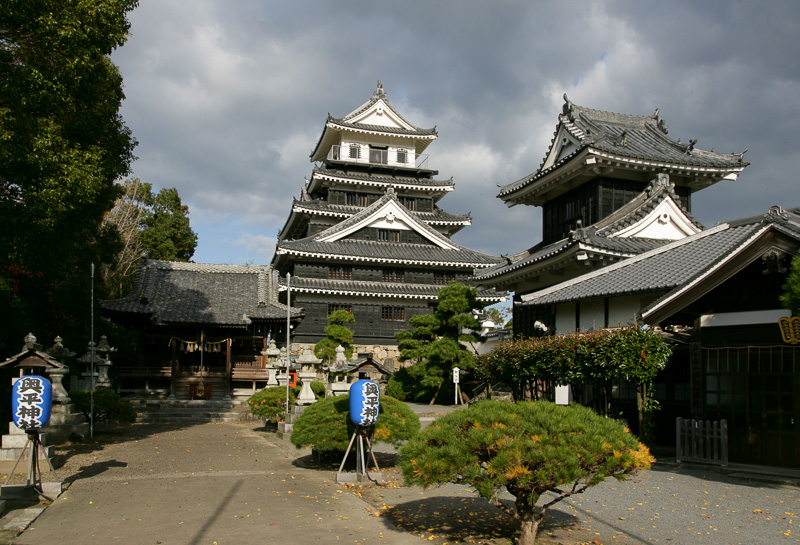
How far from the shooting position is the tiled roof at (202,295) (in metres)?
29.9

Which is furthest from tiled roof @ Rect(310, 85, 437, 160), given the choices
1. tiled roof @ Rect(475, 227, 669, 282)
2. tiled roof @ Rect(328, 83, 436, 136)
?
tiled roof @ Rect(475, 227, 669, 282)

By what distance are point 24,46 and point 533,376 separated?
14.9 meters

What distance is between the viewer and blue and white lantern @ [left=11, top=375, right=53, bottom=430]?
9922 millimetres

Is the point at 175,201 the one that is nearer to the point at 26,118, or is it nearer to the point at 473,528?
the point at 26,118

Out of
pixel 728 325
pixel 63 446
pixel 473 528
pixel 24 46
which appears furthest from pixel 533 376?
pixel 24 46

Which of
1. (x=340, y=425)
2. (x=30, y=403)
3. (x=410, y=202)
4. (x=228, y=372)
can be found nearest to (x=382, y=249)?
(x=410, y=202)

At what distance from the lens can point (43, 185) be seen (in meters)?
13.6

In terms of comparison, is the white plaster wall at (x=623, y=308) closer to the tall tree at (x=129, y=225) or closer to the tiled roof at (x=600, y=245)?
the tiled roof at (x=600, y=245)

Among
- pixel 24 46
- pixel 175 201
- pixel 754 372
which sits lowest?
pixel 754 372

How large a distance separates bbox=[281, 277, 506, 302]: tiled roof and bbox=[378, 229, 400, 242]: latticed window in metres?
3.07

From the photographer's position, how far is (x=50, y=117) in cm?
1382

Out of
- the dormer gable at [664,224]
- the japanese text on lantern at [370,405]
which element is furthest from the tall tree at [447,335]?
the japanese text on lantern at [370,405]

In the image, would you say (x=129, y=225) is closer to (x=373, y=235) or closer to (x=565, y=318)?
(x=373, y=235)

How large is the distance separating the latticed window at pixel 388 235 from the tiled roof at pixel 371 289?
307 cm
